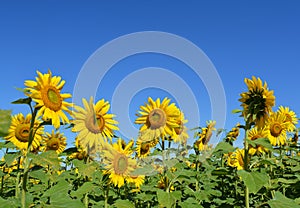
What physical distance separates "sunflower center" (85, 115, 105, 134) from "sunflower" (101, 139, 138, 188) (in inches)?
8.7

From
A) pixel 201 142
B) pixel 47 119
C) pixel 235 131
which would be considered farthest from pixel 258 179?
pixel 235 131

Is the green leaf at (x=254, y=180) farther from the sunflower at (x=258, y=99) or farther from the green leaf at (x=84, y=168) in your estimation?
the green leaf at (x=84, y=168)

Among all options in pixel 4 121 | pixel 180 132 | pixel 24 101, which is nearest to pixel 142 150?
pixel 180 132

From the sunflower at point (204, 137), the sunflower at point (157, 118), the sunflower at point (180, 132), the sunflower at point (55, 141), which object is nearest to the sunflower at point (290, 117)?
the sunflower at point (204, 137)

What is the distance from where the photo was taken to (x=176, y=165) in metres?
4.52

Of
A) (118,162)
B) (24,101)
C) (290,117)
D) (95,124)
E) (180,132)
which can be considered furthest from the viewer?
(290,117)

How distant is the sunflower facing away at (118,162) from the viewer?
14.3 feet

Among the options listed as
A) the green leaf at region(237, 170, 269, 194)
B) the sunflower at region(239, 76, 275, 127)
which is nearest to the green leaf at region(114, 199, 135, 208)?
the green leaf at region(237, 170, 269, 194)

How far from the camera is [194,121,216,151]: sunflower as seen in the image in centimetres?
713

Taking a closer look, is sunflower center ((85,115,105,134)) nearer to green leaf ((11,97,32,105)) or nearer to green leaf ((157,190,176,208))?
green leaf ((157,190,176,208))

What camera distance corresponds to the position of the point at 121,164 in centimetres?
459

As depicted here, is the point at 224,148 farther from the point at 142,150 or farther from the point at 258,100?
the point at 142,150

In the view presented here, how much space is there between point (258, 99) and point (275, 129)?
2.73 meters

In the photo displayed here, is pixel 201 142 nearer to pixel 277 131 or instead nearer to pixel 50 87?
pixel 277 131
